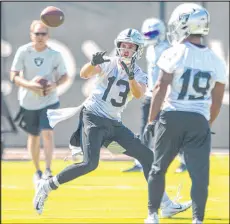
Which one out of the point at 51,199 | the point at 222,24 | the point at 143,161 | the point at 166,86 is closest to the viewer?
the point at 166,86

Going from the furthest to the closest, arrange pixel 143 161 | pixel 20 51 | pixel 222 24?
pixel 222 24 → pixel 20 51 → pixel 143 161

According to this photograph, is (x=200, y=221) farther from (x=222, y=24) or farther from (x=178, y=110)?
(x=222, y=24)

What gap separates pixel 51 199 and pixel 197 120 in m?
3.46

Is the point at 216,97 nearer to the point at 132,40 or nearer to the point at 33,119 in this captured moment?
the point at 132,40

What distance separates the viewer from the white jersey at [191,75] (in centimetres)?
850

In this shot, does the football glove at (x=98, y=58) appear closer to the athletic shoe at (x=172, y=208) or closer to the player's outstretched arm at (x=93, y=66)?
the player's outstretched arm at (x=93, y=66)

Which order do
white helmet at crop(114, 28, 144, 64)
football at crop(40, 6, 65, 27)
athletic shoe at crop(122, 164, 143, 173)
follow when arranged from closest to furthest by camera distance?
white helmet at crop(114, 28, 144, 64) → football at crop(40, 6, 65, 27) → athletic shoe at crop(122, 164, 143, 173)

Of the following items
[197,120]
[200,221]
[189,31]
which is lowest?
[200,221]

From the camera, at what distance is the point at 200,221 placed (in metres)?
8.63

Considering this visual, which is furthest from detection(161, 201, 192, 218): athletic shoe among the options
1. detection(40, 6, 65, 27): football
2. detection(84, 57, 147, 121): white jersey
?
detection(40, 6, 65, 27): football

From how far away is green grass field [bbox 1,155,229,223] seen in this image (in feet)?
33.2

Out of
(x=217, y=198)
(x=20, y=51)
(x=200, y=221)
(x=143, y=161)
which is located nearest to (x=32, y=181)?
(x=20, y=51)

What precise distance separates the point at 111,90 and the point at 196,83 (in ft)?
4.04

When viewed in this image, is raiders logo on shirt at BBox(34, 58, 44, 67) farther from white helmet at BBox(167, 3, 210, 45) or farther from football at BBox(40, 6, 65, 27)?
white helmet at BBox(167, 3, 210, 45)
